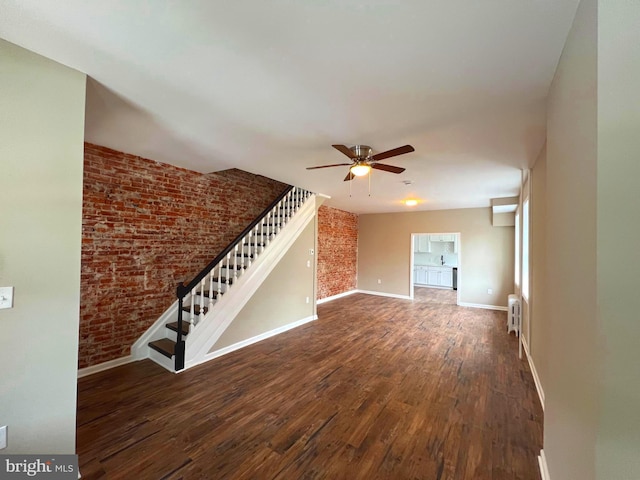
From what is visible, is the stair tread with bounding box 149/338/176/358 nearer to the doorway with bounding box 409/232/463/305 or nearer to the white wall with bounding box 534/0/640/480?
the white wall with bounding box 534/0/640/480

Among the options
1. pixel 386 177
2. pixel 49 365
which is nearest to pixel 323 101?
pixel 386 177

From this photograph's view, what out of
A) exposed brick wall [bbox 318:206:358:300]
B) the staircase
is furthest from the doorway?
the staircase

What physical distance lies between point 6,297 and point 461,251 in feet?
24.6

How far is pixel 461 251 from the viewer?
652 cm

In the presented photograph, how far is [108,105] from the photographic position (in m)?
2.00

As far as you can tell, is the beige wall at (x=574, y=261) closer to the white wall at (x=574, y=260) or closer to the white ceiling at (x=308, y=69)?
the white wall at (x=574, y=260)

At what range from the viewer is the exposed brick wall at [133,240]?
113 inches

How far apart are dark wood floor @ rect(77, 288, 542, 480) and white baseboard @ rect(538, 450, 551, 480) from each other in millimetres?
40

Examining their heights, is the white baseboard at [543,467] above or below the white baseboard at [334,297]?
above

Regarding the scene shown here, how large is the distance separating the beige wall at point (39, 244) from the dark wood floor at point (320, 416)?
61 centimetres

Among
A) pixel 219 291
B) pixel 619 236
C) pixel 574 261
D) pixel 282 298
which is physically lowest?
pixel 282 298

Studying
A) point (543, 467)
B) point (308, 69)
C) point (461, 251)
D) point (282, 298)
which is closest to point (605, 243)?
point (308, 69)

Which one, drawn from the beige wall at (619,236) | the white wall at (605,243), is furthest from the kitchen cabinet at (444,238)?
the beige wall at (619,236)

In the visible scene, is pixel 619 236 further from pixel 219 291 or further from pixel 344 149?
pixel 219 291
